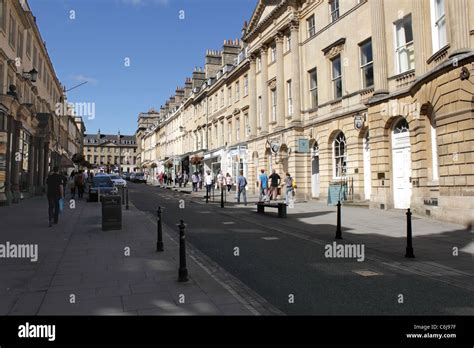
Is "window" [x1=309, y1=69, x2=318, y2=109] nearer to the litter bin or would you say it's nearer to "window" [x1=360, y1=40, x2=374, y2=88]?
"window" [x1=360, y1=40, x2=374, y2=88]

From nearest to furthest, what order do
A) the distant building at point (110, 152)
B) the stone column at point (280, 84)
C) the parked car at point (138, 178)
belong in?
the stone column at point (280, 84) < the parked car at point (138, 178) < the distant building at point (110, 152)

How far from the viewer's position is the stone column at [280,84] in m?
26.4

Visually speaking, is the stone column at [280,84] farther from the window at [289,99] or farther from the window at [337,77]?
the window at [337,77]

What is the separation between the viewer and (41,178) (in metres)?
28.4

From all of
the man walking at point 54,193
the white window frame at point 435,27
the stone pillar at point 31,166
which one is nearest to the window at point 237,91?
the stone pillar at point 31,166

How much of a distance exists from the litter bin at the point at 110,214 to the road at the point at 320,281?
8.07ft

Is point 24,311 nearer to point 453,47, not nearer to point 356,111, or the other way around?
point 453,47

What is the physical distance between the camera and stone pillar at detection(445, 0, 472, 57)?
460 inches

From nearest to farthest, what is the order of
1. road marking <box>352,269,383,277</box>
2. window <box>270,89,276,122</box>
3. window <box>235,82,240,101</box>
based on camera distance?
road marking <box>352,269,383,277</box> → window <box>270,89,276,122</box> → window <box>235,82,240,101</box>

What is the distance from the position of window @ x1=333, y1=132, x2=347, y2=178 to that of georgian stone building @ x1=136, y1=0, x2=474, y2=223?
0.30 ft

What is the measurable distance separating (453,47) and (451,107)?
1849 mm

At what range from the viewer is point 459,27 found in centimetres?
1179

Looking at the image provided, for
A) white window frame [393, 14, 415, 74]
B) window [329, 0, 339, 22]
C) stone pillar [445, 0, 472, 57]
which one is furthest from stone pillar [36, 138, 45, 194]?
stone pillar [445, 0, 472, 57]
